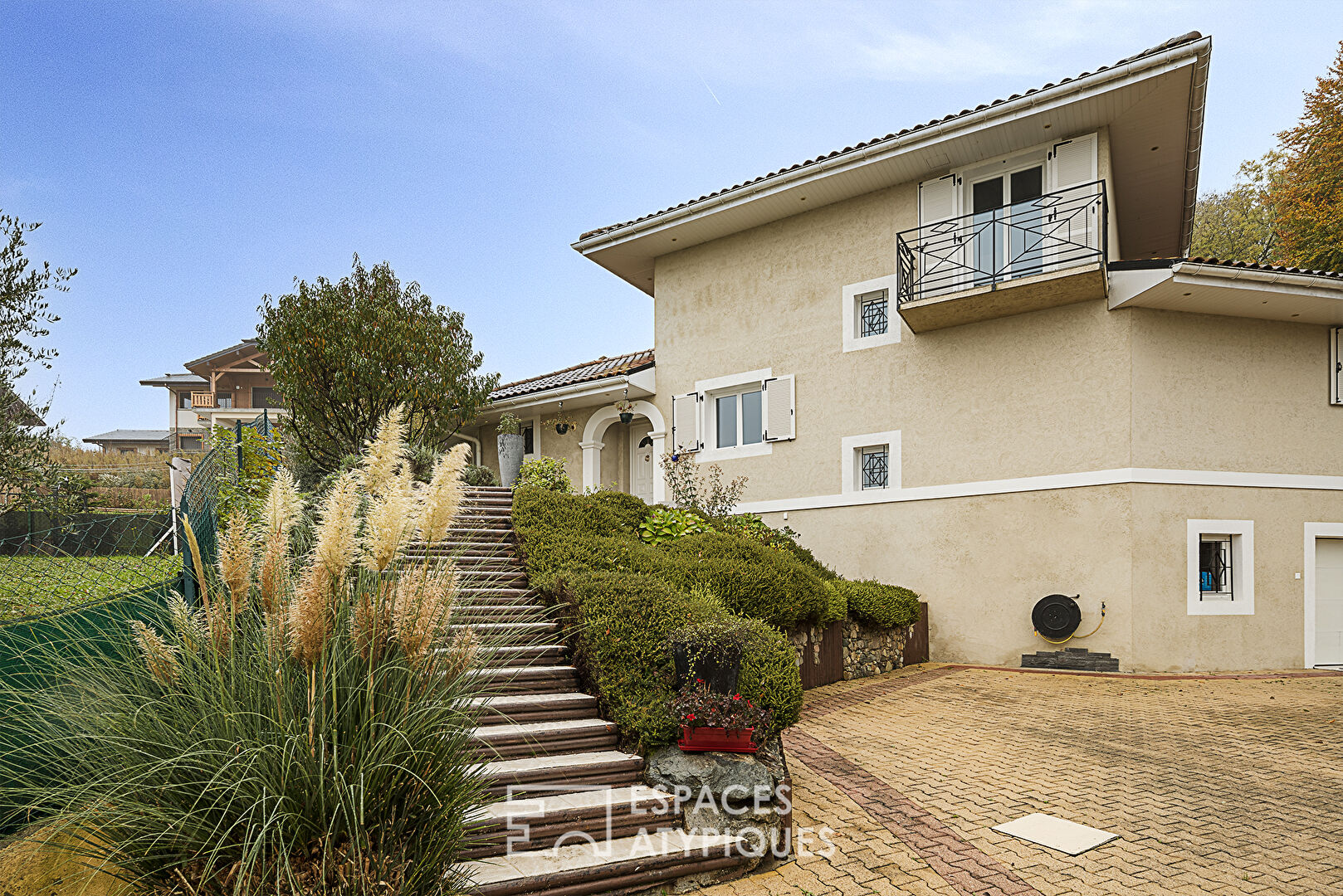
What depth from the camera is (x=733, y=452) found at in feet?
51.4

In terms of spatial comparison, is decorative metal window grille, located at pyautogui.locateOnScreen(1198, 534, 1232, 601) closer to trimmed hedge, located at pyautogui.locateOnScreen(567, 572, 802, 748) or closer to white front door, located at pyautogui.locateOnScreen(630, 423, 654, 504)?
trimmed hedge, located at pyautogui.locateOnScreen(567, 572, 802, 748)

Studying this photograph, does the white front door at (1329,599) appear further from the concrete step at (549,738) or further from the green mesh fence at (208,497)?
the green mesh fence at (208,497)

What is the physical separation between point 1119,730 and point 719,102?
39.5 ft

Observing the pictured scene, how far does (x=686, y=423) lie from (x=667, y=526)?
4.73m

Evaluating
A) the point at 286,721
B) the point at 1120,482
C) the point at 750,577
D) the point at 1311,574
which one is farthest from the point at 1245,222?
the point at 286,721

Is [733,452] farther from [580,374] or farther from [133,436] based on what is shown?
[133,436]

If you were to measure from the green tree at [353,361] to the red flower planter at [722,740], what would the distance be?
11.2 m

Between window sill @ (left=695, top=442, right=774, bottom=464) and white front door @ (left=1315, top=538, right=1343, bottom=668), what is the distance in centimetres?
877

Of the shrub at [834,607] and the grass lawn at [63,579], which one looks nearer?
the grass lawn at [63,579]

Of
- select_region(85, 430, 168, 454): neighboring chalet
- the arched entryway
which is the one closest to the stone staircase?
the arched entryway

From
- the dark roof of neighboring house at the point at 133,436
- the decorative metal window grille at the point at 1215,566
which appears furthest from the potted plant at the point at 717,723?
the dark roof of neighboring house at the point at 133,436

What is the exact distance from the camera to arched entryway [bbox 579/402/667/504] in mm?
17344

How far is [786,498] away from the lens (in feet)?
48.5

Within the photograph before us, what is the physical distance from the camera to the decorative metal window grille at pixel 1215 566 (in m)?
12.0
